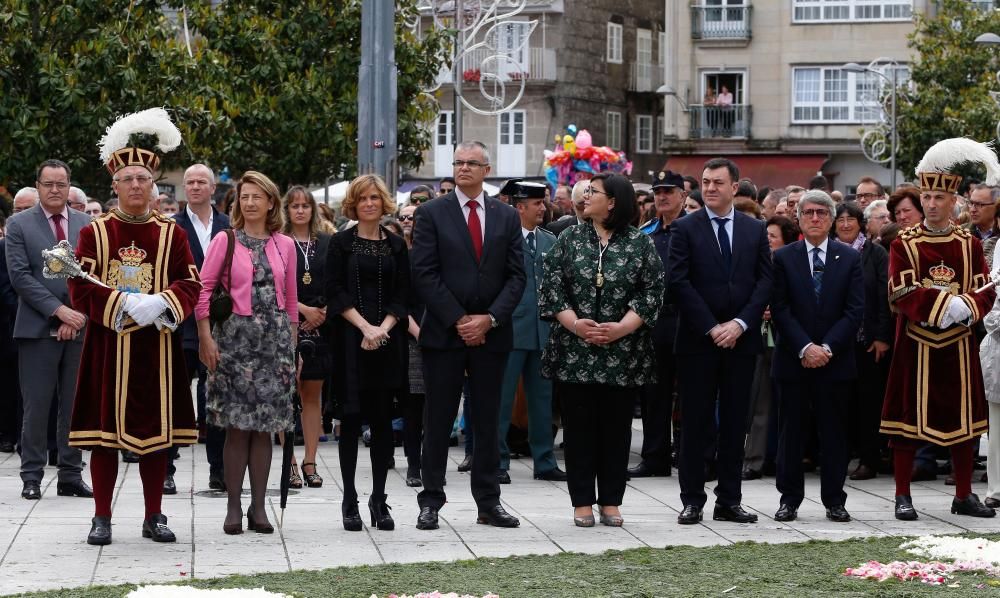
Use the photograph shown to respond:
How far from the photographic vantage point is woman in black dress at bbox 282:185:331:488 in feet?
40.8

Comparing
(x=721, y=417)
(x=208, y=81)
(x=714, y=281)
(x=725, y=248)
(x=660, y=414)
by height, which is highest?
(x=208, y=81)

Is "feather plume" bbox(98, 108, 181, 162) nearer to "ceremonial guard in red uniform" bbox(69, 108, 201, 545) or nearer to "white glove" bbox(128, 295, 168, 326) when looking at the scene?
"ceremonial guard in red uniform" bbox(69, 108, 201, 545)

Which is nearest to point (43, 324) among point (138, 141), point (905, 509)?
point (138, 141)

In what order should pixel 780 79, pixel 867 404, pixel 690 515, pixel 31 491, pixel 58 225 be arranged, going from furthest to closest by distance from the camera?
1. pixel 780 79
2. pixel 867 404
3. pixel 58 225
4. pixel 31 491
5. pixel 690 515

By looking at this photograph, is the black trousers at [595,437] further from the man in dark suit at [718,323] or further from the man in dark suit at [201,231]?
the man in dark suit at [201,231]

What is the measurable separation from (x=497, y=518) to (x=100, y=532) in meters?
2.25

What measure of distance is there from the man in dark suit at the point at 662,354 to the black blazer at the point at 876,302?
1393 mm

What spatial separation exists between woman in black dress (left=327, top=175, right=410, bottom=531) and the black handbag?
566mm

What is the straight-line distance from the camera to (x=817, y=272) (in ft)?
36.0

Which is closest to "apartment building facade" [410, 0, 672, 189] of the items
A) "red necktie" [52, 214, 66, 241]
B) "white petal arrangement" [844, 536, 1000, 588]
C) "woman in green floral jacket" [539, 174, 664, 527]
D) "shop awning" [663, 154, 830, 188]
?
"shop awning" [663, 154, 830, 188]

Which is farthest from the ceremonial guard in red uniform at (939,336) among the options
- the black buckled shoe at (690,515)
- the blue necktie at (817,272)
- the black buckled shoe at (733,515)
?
the black buckled shoe at (690,515)

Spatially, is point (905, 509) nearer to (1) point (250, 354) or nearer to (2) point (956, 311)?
(2) point (956, 311)

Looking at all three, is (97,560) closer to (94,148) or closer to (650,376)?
(650,376)

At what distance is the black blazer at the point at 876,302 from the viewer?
12719mm
